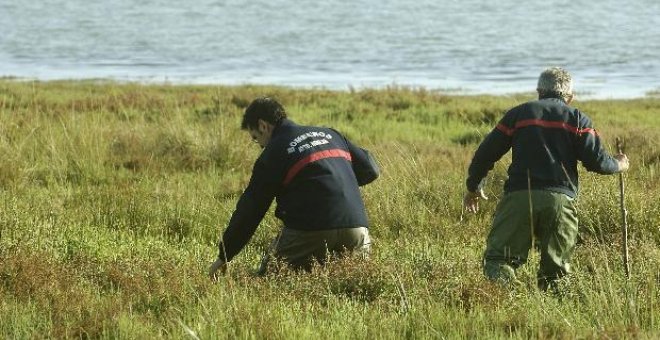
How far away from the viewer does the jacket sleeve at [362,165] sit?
26.3 ft

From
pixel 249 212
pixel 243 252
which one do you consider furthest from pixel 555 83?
pixel 243 252

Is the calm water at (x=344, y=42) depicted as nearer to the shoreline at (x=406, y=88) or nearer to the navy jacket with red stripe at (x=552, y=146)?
the shoreline at (x=406, y=88)

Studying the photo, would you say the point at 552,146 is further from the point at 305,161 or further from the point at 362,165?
the point at 305,161

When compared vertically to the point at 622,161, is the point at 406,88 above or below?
below

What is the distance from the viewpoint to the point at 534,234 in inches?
296

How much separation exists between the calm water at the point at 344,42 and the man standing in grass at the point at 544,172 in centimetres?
2342

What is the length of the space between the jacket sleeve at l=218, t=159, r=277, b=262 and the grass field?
22 cm

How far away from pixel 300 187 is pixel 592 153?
1.88 metres

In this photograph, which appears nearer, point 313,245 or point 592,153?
point 592,153

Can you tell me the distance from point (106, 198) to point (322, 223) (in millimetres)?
3823

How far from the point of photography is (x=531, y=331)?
5.85 metres

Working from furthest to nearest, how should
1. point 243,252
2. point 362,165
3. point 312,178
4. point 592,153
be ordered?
point 243,252 → point 362,165 → point 312,178 → point 592,153

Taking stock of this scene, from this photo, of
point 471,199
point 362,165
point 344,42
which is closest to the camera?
point 471,199

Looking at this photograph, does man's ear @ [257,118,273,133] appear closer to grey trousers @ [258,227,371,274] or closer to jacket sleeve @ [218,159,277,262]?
jacket sleeve @ [218,159,277,262]
